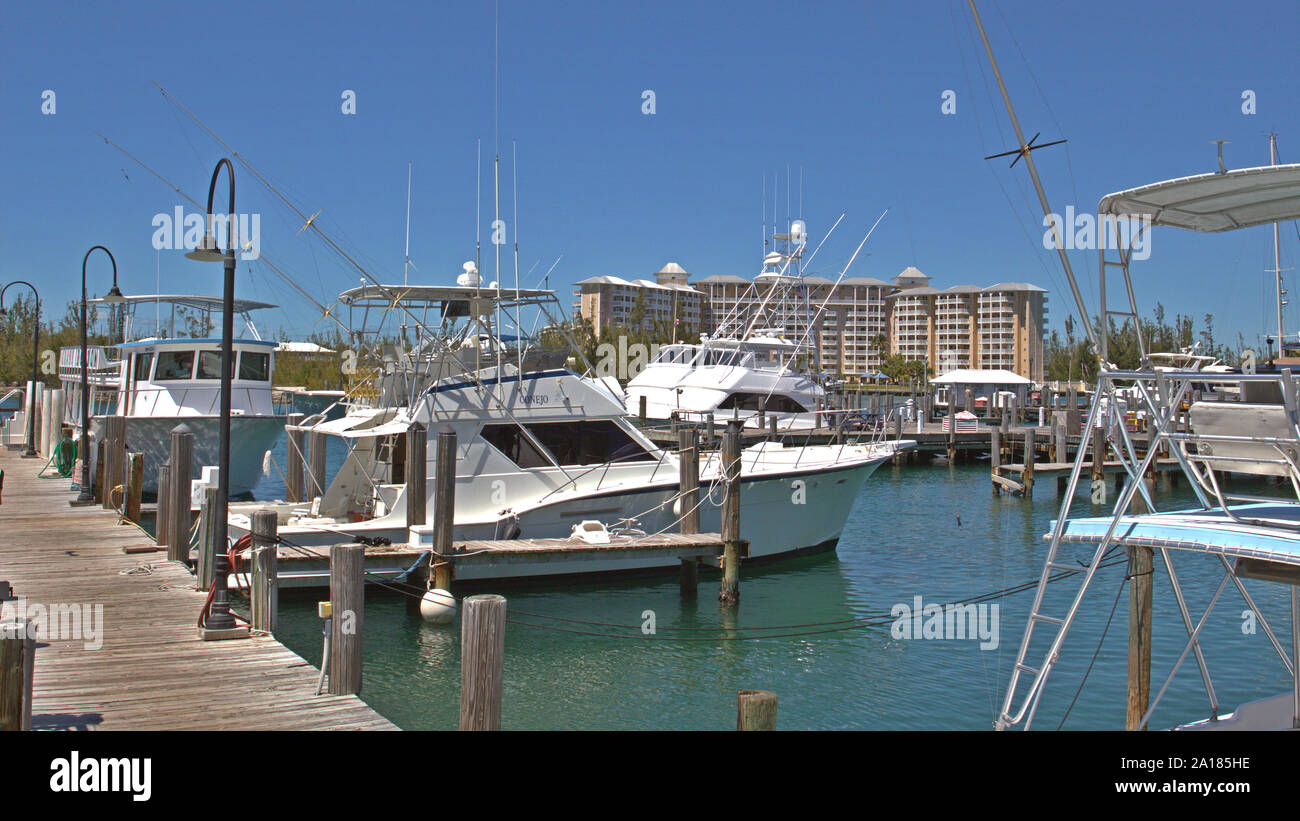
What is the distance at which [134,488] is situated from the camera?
16766 mm

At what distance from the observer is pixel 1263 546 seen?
579cm

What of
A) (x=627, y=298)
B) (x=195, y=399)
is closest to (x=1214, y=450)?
(x=195, y=399)

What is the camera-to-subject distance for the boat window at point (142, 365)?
25.1 meters

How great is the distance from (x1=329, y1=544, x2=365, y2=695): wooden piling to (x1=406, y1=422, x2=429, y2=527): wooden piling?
5.43 meters

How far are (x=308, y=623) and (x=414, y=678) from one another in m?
2.64

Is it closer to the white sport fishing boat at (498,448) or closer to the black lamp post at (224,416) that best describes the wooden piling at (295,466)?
the white sport fishing boat at (498,448)

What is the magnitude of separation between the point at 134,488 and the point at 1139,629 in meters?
15.3

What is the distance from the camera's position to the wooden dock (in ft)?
22.7

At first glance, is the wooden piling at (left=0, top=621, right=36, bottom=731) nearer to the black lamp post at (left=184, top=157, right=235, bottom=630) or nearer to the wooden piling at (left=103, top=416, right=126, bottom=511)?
the black lamp post at (left=184, top=157, right=235, bottom=630)

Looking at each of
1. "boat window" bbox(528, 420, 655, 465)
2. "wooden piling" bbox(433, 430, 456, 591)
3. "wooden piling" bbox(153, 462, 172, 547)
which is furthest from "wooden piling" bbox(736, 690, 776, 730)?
"wooden piling" bbox(153, 462, 172, 547)

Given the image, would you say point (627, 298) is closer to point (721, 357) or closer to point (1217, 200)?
point (721, 357)

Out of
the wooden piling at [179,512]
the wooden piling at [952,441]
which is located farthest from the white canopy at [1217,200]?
the wooden piling at [952,441]
